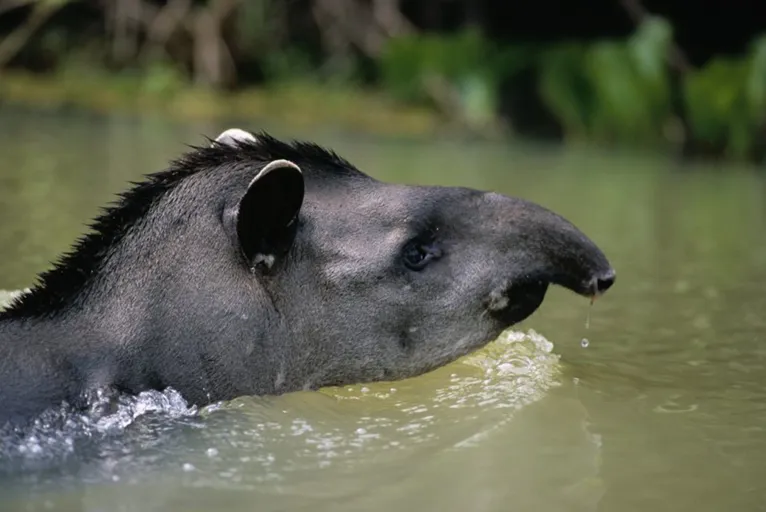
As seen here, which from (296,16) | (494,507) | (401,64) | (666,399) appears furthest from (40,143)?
(296,16)

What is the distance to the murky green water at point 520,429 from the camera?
12.0ft

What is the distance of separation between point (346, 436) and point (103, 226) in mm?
1186

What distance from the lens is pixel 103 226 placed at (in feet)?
14.5

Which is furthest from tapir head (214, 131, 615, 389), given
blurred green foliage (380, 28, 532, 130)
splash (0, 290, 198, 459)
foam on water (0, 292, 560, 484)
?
blurred green foliage (380, 28, 532, 130)

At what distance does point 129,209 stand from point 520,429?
1.66m

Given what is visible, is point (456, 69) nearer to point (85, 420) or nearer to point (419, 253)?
point (419, 253)

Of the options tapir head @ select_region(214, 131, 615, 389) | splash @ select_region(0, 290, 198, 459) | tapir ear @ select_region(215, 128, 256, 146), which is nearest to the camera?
splash @ select_region(0, 290, 198, 459)

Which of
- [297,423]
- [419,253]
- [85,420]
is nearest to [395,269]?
[419,253]

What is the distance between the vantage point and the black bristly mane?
4316 millimetres

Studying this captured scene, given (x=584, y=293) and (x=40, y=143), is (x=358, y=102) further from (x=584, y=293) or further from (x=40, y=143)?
(x=584, y=293)

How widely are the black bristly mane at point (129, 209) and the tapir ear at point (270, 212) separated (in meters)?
0.31

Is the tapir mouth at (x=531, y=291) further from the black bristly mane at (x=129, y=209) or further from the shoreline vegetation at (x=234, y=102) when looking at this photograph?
the shoreline vegetation at (x=234, y=102)

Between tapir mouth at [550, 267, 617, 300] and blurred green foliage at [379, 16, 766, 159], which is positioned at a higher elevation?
blurred green foliage at [379, 16, 766, 159]

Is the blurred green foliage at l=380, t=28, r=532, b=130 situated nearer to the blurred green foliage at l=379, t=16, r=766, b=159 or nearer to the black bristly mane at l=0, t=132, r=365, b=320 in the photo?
the blurred green foliage at l=379, t=16, r=766, b=159
